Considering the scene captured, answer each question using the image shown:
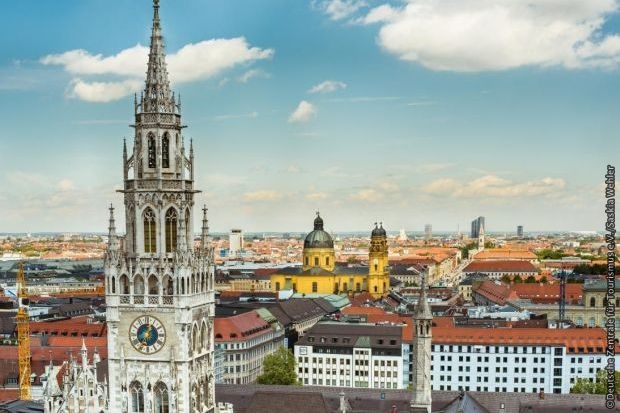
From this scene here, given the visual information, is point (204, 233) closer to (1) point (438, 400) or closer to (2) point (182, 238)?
(2) point (182, 238)

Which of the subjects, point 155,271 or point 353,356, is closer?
point 155,271

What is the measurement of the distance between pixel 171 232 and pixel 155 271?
7.89 feet

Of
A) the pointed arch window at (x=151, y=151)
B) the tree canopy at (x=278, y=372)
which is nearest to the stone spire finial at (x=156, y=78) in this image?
the pointed arch window at (x=151, y=151)

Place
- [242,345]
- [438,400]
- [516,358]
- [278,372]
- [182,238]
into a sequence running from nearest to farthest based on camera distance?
[182,238] < [438,400] < [278,372] < [516,358] < [242,345]

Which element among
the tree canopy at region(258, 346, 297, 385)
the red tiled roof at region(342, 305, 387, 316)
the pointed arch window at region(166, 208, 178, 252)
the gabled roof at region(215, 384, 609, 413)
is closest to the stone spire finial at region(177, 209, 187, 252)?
the pointed arch window at region(166, 208, 178, 252)

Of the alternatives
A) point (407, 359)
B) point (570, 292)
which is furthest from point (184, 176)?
point (570, 292)

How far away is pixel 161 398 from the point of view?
47406 mm

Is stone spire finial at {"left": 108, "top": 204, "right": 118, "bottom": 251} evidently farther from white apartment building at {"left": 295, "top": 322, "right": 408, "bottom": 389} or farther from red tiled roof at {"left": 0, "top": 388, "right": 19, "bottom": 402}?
white apartment building at {"left": 295, "top": 322, "right": 408, "bottom": 389}

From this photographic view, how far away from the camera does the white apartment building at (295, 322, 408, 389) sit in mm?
129375

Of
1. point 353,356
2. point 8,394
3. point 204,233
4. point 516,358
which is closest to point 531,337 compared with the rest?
point 516,358

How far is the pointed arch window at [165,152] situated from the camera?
47.3 meters

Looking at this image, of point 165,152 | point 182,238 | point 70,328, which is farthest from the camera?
point 70,328

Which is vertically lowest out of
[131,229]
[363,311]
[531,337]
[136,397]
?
[363,311]

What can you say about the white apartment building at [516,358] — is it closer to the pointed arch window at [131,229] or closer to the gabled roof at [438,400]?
the gabled roof at [438,400]
